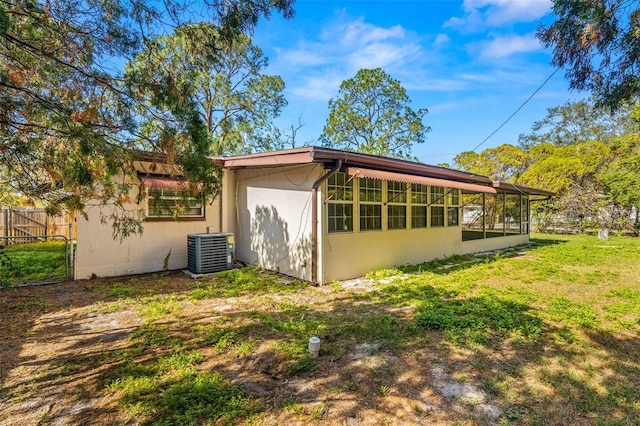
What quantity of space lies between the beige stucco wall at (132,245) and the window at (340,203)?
3878 mm

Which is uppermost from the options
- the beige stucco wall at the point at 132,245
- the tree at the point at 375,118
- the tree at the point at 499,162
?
the tree at the point at 375,118

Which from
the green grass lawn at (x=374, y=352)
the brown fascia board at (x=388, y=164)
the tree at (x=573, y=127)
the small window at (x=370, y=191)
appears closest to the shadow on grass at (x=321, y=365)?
the green grass lawn at (x=374, y=352)

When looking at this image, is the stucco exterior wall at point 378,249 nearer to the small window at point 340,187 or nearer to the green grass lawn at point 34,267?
the small window at point 340,187

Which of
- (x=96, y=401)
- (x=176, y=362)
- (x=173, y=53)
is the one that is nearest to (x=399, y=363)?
(x=176, y=362)

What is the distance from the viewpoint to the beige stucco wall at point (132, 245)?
7711mm

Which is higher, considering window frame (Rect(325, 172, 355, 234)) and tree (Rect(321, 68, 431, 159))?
tree (Rect(321, 68, 431, 159))

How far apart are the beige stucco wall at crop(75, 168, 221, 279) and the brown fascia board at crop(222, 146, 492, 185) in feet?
7.03

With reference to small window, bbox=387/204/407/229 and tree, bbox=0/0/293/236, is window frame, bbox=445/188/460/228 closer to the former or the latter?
small window, bbox=387/204/407/229

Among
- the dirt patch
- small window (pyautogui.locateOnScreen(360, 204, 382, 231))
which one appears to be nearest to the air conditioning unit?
the dirt patch

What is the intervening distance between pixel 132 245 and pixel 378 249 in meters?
6.34

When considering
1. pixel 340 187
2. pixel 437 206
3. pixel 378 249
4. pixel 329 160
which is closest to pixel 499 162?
pixel 437 206

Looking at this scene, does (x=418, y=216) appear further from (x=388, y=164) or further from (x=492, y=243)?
(x=492, y=243)

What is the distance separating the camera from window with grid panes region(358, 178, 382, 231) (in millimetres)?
8414

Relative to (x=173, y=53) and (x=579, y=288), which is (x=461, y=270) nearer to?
(x=579, y=288)
